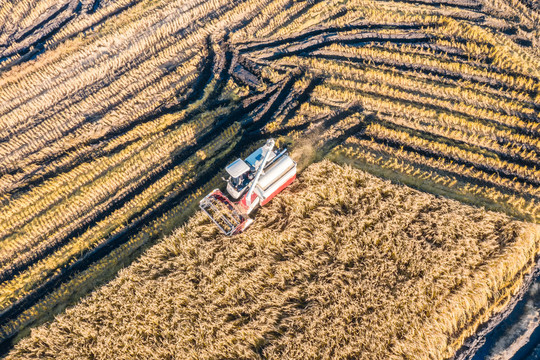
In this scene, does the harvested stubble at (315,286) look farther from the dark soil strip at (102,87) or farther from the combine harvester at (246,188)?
the dark soil strip at (102,87)

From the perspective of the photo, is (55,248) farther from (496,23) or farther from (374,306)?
(496,23)

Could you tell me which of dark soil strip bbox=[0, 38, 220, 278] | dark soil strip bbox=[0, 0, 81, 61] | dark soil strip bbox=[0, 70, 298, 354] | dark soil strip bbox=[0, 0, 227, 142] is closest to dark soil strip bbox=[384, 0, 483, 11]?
dark soil strip bbox=[0, 70, 298, 354]

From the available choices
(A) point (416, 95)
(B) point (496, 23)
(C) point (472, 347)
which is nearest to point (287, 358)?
(C) point (472, 347)

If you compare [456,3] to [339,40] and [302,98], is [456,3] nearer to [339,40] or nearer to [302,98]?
[339,40]

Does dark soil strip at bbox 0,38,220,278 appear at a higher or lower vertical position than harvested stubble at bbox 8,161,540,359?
higher

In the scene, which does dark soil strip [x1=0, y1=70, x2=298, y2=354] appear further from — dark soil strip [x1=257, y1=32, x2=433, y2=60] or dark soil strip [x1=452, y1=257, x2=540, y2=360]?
dark soil strip [x1=452, y1=257, x2=540, y2=360]

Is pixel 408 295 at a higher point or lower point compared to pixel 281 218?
lower

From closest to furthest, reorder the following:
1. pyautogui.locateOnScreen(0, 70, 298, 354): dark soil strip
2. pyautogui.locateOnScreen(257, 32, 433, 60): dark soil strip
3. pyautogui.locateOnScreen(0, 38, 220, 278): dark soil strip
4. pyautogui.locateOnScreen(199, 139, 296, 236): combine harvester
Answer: pyautogui.locateOnScreen(0, 70, 298, 354): dark soil strip < pyautogui.locateOnScreen(199, 139, 296, 236): combine harvester < pyautogui.locateOnScreen(0, 38, 220, 278): dark soil strip < pyautogui.locateOnScreen(257, 32, 433, 60): dark soil strip
